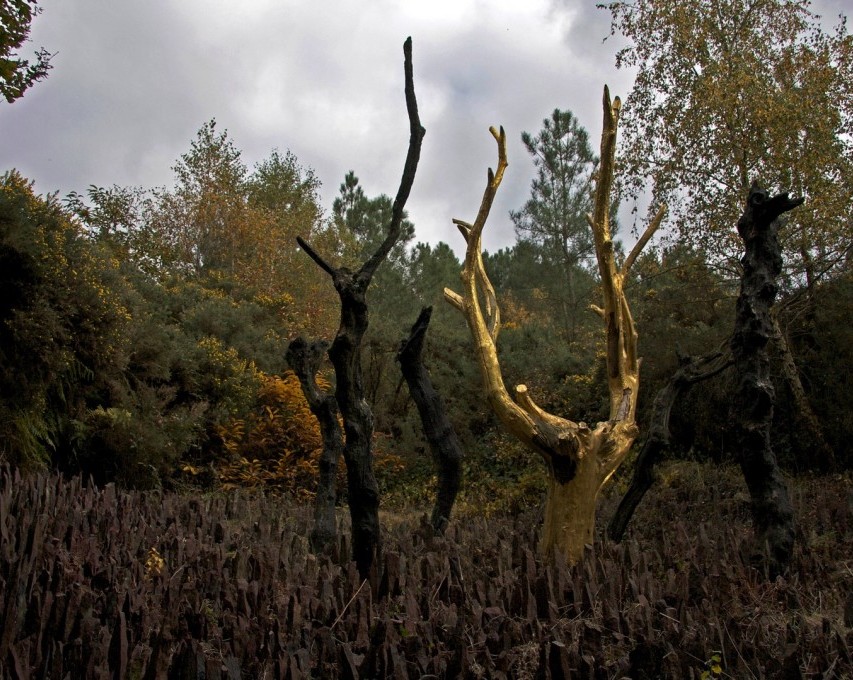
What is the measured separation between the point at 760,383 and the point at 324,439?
3.43m

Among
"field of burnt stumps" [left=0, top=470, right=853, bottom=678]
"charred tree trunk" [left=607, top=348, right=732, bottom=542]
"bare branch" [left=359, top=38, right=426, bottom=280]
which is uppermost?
"bare branch" [left=359, top=38, right=426, bottom=280]

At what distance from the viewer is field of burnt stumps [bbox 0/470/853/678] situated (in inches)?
117

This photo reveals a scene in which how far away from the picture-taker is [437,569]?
487 cm

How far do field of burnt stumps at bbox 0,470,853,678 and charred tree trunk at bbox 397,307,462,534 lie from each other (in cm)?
97

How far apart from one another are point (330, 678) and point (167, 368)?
9.05 m

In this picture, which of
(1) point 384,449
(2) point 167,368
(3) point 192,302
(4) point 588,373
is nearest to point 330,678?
(2) point 167,368

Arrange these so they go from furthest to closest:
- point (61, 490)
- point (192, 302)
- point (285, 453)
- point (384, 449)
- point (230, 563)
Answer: point (192, 302) < point (384, 449) < point (285, 453) < point (61, 490) < point (230, 563)

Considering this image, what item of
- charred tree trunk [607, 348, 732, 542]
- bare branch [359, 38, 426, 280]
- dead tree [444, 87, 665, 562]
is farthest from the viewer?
charred tree trunk [607, 348, 732, 542]

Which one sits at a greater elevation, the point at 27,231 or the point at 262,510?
the point at 27,231

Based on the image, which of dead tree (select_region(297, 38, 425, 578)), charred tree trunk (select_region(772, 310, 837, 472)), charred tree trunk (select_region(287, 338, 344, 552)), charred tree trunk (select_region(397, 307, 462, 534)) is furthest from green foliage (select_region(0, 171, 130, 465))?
charred tree trunk (select_region(772, 310, 837, 472))

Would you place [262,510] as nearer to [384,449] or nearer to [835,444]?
[384,449]

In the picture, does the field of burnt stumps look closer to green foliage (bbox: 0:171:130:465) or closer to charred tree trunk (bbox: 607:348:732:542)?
charred tree trunk (bbox: 607:348:732:542)

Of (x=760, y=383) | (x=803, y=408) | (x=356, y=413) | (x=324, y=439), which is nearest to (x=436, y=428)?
(x=324, y=439)

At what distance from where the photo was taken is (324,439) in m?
6.66
